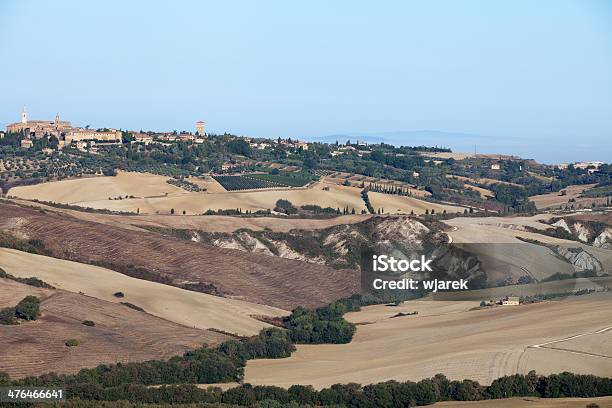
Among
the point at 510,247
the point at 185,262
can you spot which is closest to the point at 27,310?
the point at 185,262

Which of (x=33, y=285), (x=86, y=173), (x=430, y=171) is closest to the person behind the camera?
(x=33, y=285)

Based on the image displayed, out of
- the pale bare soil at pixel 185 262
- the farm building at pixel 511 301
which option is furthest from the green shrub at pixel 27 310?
the farm building at pixel 511 301

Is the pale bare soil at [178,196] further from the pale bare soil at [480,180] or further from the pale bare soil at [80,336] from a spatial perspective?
the pale bare soil at [80,336]

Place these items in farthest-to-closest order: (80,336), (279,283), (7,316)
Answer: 1. (279,283)
2. (7,316)
3. (80,336)

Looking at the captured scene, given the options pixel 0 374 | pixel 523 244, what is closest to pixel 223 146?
pixel 523 244

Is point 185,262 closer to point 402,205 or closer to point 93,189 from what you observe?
point 93,189

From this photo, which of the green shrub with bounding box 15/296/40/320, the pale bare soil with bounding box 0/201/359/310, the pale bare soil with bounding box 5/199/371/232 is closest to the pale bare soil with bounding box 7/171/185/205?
the pale bare soil with bounding box 5/199/371/232

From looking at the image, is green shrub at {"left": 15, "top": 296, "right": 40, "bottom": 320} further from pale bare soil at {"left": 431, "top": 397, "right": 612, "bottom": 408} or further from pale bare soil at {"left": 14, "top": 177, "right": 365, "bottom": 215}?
pale bare soil at {"left": 14, "top": 177, "right": 365, "bottom": 215}

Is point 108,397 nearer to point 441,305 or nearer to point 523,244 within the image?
point 441,305
